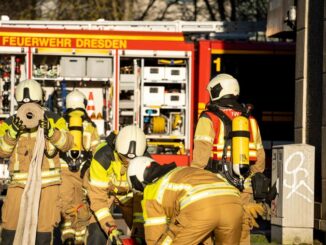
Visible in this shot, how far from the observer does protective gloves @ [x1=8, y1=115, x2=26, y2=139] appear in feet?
30.3

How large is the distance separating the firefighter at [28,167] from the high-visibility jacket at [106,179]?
0.90 m

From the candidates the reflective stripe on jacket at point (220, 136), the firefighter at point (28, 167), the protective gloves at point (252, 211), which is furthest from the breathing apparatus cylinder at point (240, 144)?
the firefighter at point (28, 167)

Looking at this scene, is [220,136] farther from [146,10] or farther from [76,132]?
[146,10]

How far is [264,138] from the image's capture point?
17156 mm

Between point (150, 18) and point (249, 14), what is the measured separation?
3.14 meters

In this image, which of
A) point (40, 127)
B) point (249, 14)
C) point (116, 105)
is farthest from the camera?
point (249, 14)

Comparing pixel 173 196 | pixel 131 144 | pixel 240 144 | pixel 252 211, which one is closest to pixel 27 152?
pixel 131 144

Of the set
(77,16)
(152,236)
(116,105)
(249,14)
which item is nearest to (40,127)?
(152,236)

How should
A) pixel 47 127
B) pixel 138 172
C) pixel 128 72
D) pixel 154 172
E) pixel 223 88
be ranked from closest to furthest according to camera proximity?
pixel 154 172, pixel 138 172, pixel 223 88, pixel 47 127, pixel 128 72

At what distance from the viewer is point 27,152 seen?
9531mm

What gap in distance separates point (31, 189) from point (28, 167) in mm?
267

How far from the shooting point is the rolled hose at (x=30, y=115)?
9.27m

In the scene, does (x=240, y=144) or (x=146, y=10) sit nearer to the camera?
(x=240, y=144)

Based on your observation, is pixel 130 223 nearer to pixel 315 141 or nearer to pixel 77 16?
pixel 315 141
